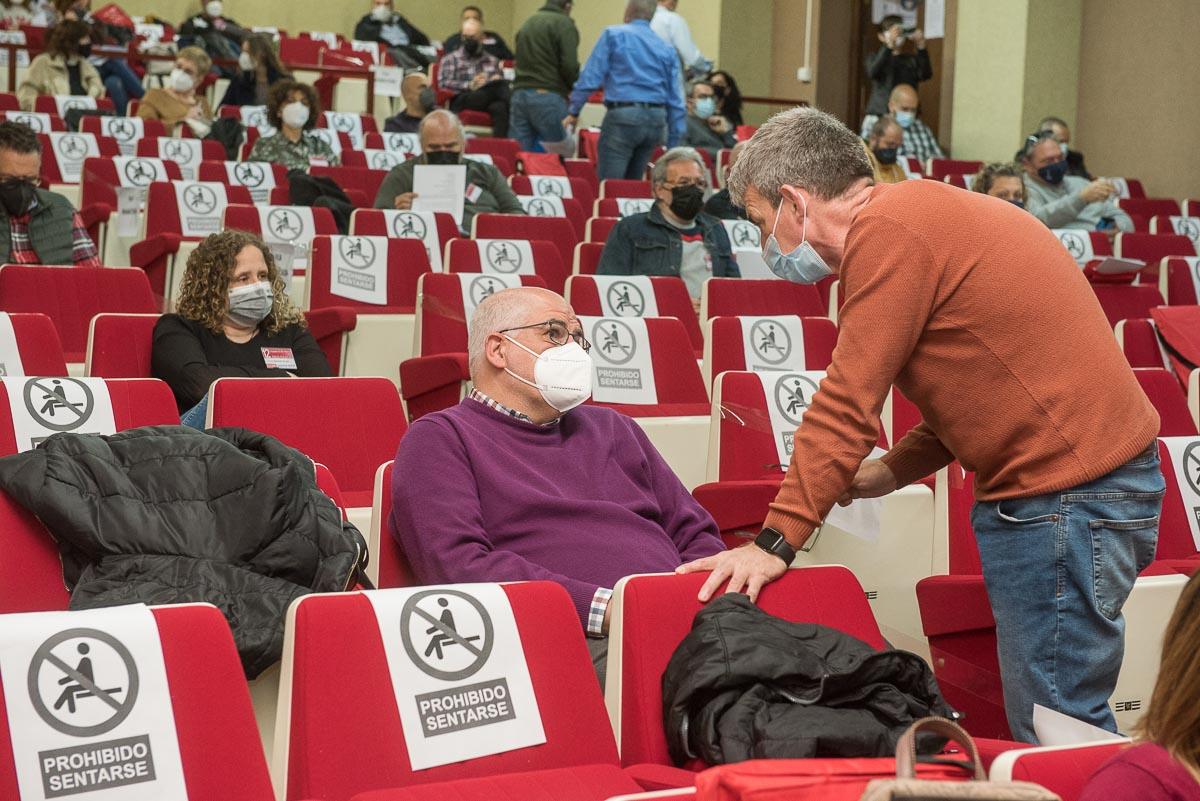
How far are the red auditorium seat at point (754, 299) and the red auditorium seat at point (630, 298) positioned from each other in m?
0.07

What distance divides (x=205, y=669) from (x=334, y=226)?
4378mm

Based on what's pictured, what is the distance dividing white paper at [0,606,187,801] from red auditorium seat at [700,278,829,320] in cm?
358

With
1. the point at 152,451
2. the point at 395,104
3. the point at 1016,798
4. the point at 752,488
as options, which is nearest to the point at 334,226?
the point at 752,488

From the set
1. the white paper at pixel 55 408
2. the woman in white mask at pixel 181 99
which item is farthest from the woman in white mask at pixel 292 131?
the white paper at pixel 55 408

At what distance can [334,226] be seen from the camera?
597cm

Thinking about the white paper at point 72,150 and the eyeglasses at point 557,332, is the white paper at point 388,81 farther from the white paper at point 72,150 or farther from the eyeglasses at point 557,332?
the eyeglasses at point 557,332

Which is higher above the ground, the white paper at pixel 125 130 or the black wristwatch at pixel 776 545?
the white paper at pixel 125 130

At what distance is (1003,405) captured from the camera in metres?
1.99

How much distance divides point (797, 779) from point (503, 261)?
4.22 metres

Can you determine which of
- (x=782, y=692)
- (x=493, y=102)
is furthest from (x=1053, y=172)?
(x=782, y=692)

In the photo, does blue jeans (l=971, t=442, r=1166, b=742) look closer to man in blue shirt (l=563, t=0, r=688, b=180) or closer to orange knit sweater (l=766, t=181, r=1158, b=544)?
orange knit sweater (l=766, t=181, r=1158, b=544)

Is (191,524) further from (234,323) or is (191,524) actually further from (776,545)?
(234,323)

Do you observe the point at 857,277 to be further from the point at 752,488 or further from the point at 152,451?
the point at 752,488

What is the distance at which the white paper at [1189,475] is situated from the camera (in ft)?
11.0
